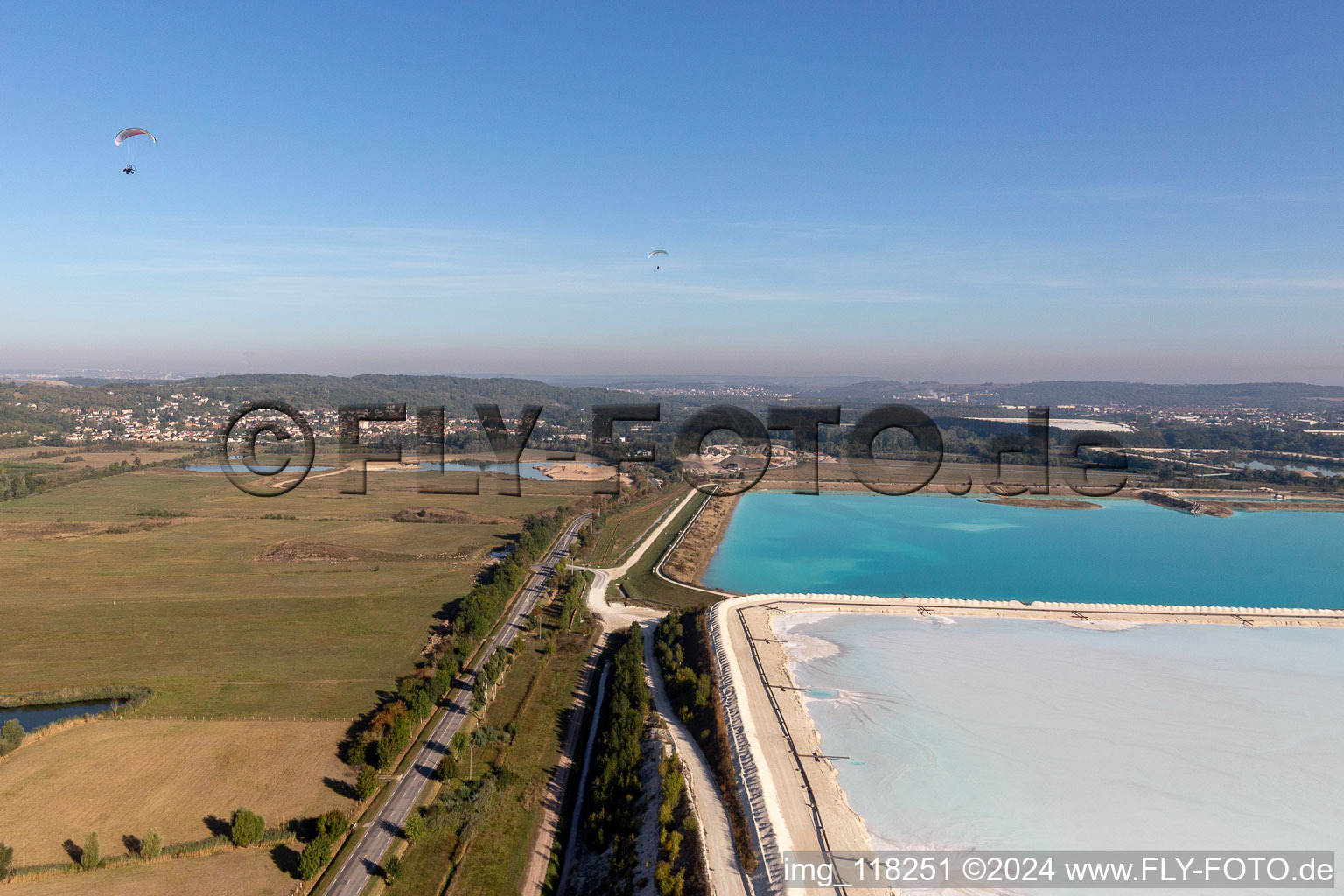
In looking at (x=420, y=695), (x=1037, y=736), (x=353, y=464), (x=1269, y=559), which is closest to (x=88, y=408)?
(x=353, y=464)

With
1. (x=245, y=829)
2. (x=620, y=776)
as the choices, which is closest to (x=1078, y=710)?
(x=620, y=776)

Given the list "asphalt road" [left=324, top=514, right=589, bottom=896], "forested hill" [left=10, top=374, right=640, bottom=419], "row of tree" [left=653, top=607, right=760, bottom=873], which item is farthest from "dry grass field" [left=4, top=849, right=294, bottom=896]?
"forested hill" [left=10, top=374, right=640, bottom=419]

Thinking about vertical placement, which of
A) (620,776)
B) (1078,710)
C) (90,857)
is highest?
(1078,710)

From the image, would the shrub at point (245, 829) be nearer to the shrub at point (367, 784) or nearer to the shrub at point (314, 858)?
the shrub at point (314, 858)

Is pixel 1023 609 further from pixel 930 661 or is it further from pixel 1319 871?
pixel 1319 871

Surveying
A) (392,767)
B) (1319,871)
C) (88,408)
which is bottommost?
(392,767)

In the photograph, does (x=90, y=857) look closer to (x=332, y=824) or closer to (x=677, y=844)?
(x=332, y=824)
